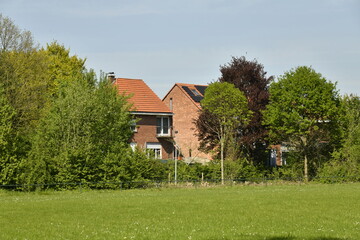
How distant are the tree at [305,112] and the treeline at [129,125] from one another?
0.09 meters

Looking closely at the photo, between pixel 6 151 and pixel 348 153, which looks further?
pixel 348 153

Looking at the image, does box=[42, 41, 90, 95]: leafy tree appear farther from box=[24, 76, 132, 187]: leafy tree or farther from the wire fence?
the wire fence

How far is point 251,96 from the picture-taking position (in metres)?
56.1

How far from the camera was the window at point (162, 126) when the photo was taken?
218ft

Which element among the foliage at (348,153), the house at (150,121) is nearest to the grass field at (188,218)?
the foliage at (348,153)

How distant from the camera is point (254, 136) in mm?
54625

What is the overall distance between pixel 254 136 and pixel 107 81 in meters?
15.0

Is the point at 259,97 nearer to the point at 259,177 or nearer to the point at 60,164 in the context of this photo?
the point at 259,177

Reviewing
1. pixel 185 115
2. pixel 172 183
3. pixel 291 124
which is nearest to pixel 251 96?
pixel 291 124

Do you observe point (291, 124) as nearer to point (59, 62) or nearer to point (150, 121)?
point (150, 121)

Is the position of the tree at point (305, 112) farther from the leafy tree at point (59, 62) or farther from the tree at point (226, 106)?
the leafy tree at point (59, 62)

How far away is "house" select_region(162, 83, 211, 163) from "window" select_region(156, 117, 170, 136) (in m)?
4.01

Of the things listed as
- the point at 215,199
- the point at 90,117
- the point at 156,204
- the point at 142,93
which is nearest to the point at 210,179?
the point at 90,117

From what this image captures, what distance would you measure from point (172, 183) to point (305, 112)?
621 inches
